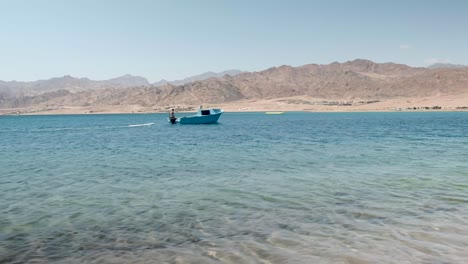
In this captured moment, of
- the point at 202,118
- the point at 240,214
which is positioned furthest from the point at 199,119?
the point at 240,214

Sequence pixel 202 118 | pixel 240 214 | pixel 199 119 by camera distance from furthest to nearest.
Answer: pixel 202 118 < pixel 199 119 < pixel 240 214

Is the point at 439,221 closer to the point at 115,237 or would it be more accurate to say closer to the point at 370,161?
the point at 115,237

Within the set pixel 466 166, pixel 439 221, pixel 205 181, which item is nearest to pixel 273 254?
pixel 439 221

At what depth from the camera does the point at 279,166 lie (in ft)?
74.0

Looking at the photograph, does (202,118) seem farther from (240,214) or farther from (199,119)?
(240,214)

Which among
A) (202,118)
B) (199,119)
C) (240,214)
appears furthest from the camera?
(202,118)

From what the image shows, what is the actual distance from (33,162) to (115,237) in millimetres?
19851

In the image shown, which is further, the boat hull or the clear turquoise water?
the boat hull

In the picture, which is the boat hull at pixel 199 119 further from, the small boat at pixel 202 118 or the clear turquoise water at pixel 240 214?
the clear turquoise water at pixel 240 214

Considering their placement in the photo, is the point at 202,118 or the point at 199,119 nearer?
the point at 199,119

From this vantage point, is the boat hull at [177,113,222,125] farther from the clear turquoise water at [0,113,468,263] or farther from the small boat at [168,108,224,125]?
the clear turquoise water at [0,113,468,263]

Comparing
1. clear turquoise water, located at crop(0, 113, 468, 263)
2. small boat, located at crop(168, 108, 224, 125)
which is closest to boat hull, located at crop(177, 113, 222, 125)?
small boat, located at crop(168, 108, 224, 125)

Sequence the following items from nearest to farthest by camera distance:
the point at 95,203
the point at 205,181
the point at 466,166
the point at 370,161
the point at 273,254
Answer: the point at 273,254 → the point at 95,203 → the point at 205,181 → the point at 466,166 → the point at 370,161

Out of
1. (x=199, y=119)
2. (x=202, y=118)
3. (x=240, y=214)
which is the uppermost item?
(x=240, y=214)
